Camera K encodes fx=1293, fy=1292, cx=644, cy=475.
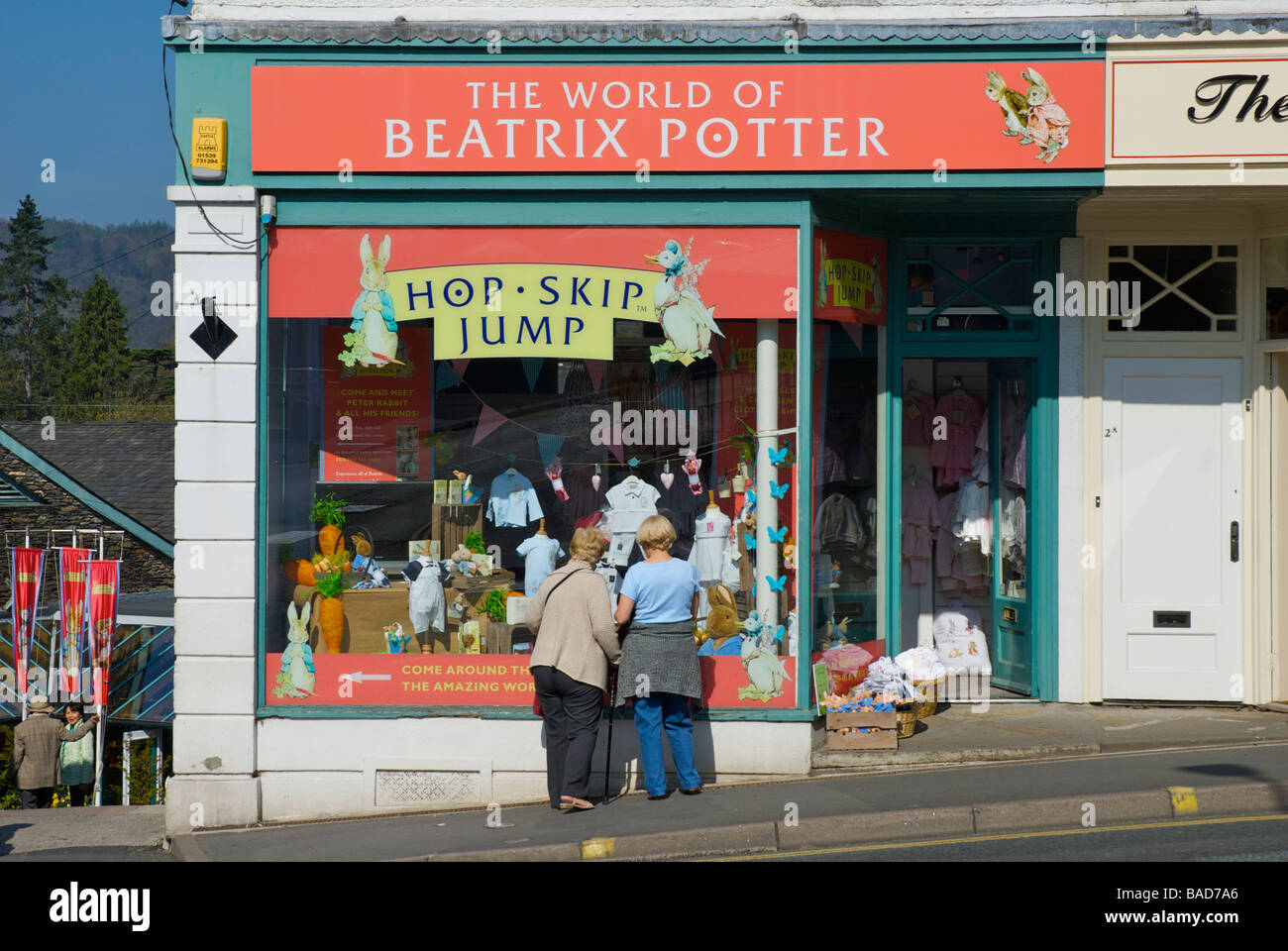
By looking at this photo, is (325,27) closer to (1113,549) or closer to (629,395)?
(629,395)

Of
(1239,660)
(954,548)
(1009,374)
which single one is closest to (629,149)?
(1009,374)

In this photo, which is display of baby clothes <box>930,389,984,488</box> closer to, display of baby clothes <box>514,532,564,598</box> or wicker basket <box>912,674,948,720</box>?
wicker basket <box>912,674,948,720</box>

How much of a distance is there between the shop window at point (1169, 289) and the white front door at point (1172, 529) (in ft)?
0.96

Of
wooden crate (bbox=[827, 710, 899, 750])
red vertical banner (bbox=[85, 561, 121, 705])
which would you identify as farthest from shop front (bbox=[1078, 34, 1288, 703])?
red vertical banner (bbox=[85, 561, 121, 705])

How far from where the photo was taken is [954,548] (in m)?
10.4

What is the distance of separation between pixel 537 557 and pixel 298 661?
68.8 inches

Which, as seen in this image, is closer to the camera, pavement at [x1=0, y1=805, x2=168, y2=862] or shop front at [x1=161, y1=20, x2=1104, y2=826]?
pavement at [x1=0, y1=805, x2=168, y2=862]

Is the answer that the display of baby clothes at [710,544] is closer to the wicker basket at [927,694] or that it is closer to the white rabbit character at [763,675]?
the white rabbit character at [763,675]

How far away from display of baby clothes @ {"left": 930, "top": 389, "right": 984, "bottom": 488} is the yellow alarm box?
18.6ft

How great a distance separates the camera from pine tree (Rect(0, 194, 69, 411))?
72312 mm

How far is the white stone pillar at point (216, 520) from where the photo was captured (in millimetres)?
8453

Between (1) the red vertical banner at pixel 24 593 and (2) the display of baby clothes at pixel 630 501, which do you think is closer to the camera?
(2) the display of baby clothes at pixel 630 501

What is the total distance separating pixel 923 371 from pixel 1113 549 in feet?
6.56

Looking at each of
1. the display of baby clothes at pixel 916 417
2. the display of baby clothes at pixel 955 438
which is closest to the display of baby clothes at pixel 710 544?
the display of baby clothes at pixel 916 417
